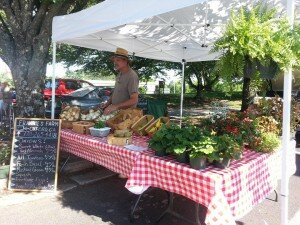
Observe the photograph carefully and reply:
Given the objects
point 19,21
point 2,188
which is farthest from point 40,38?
point 2,188

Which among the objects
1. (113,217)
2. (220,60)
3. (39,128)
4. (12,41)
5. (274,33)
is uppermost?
(12,41)

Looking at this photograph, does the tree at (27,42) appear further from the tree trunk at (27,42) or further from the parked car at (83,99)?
the parked car at (83,99)

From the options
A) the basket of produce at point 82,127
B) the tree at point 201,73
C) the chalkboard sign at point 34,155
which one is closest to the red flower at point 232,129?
the basket of produce at point 82,127

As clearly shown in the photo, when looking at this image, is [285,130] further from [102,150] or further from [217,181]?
[102,150]

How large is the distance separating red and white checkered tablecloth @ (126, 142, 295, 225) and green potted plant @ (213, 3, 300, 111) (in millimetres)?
943

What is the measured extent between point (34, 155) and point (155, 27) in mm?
3284

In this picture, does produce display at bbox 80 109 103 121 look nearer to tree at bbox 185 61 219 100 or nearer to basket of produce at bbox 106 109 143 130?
basket of produce at bbox 106 109 143 130

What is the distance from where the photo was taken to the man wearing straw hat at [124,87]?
4.93m

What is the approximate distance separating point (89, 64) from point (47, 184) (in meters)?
16.7

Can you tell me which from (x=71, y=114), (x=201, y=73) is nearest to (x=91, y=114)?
(x=71, y=114)

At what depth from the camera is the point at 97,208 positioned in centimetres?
413

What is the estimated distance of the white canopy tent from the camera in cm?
334

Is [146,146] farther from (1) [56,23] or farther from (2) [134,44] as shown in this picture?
(2) [134,44]

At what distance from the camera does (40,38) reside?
598cm
